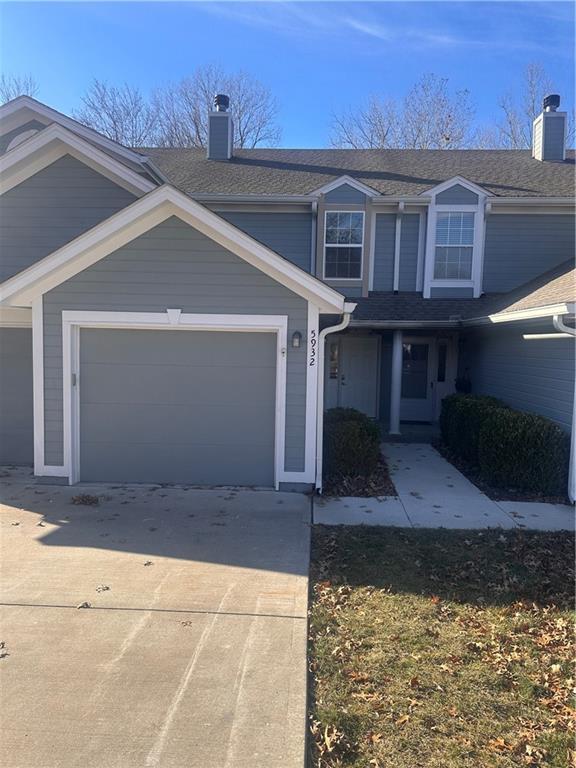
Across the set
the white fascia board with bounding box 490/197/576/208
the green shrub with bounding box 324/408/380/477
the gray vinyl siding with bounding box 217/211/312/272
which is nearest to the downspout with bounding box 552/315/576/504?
the green shrub with bounding box 324/408/380/477

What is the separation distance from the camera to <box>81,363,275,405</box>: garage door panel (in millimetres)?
7688

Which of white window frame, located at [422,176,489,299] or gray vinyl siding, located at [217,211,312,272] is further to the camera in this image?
gray vinyl siding, located at [217,211,312,272]

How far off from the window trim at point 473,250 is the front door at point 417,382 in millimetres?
1615

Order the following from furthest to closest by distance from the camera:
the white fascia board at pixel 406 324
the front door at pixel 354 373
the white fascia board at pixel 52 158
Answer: the front door at pixel 354 373, the white fascia board at pixel 406 324, the white fascia board at pixel 52 158

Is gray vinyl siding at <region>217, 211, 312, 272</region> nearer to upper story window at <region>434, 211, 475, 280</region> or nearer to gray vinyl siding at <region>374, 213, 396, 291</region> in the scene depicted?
gray vinyl siding at <region>374, 213, 396, 291</region>

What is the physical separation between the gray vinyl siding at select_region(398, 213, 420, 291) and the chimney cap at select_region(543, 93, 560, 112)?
5376 millimetres

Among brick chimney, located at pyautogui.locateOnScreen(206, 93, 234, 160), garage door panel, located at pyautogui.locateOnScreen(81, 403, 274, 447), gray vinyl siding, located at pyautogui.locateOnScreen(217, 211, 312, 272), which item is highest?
brick chimney, located at pyautogui.locateOnScreen(206, 93, 234, 160)

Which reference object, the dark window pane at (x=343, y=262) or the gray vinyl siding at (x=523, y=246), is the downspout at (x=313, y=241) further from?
the gray vinyl siding at (x=523, y=246)

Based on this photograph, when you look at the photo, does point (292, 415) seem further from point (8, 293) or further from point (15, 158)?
point (15, 158)

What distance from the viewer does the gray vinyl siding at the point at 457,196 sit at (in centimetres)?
1220

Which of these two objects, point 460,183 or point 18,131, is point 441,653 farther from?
point 18,131

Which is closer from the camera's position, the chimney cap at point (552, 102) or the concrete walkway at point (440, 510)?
the concrete walkway at point (440, 510)

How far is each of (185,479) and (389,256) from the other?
7600 mm

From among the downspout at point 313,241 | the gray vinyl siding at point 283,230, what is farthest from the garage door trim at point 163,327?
the gray vinyl siding at point 283,230
